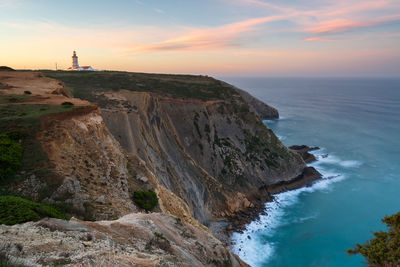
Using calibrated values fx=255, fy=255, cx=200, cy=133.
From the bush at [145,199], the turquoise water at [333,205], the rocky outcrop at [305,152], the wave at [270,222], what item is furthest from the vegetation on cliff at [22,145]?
the rocky outcrop at [305,152]

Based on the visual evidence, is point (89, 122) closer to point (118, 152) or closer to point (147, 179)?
point (118, 152)

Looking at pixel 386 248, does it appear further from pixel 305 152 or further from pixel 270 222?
pixel 305 152

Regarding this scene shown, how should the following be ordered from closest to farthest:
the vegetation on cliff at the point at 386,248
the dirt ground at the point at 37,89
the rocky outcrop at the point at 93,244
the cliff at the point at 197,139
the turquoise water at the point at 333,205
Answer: the rocky outcrop at the point at 93,244, the vegetation on cliff at the point at 386,248, the dirt ground at the point at 37,89, the turquoise water at the point at 333,205, the cliff at the point at 197,139

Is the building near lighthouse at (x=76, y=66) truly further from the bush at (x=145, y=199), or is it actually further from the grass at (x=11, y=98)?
the bush at (x=145, y=199)

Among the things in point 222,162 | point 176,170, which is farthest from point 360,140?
point 176,170

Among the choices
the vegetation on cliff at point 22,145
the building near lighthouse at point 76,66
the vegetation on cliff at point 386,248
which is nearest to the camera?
the vegetation on cliff at point 386,248

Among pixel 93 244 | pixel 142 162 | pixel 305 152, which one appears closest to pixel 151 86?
pixel 142 162
